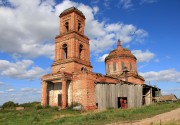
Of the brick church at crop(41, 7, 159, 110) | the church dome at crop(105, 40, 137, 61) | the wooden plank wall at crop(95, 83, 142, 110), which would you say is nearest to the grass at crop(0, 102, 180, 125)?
the brick church at crop(41, 7, 159, 110)

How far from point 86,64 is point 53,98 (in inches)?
276

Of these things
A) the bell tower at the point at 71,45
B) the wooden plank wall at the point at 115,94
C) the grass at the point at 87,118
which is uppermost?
the bell tower at the point at 71,45

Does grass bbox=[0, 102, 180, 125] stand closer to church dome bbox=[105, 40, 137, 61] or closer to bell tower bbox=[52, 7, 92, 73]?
bell tower bbox=[52, 7, 92, 73]

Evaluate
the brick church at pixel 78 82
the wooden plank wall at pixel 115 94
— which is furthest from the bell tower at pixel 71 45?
the wooden plank wall at pixel 115 94

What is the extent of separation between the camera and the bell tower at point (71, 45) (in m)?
31.9

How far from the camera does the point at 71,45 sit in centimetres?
3241

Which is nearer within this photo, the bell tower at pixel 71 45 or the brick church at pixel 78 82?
the brick church at pixel 78 82

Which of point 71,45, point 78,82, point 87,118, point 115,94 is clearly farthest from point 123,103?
point 87,118

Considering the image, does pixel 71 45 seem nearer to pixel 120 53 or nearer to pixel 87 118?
pixel 120 53

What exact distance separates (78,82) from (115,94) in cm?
510

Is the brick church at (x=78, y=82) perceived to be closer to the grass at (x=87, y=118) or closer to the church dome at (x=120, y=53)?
the grass at (x=87, y=118)

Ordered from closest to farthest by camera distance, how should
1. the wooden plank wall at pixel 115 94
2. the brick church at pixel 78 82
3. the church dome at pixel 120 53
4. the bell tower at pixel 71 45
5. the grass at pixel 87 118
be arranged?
the grass at pixel 87 118 < the wooden plank wall at pixel 115 94 < the brick church at pixel 78 82 < the bell tower at pixel 71 45 < the church dome at pixel 120 53

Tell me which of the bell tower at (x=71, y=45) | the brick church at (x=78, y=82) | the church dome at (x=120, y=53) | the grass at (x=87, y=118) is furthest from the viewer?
the church dome at (x=120, y=53)

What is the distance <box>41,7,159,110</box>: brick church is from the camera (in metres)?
28.4
